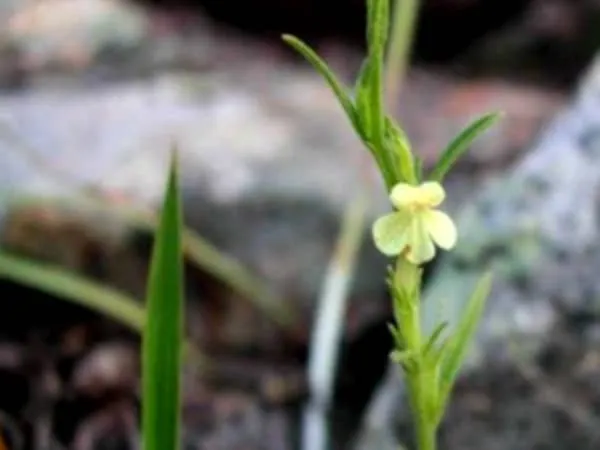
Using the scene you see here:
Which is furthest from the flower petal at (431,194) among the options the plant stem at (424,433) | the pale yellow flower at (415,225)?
the plant stem at (424,433)

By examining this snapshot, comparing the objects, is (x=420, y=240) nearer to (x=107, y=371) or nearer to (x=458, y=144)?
(x=458, y=144)

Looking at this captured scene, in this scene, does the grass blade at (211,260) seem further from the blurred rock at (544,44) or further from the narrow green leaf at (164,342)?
the blurred rock at (544,44)

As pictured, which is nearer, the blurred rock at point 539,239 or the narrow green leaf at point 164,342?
the narrow green leaf at point 164,342

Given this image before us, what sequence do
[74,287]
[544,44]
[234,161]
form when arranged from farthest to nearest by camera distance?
[544,44], [234,161], [74,287]

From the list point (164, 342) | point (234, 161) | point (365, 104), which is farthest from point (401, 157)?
point (234, 161)

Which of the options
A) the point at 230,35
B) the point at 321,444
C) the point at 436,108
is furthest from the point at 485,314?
the point at 230,35

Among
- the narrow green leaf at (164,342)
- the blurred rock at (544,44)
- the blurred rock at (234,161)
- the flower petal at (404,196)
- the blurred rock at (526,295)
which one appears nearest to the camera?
the flower petal at (404,196)

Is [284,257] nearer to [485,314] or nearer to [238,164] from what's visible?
[238,164]
